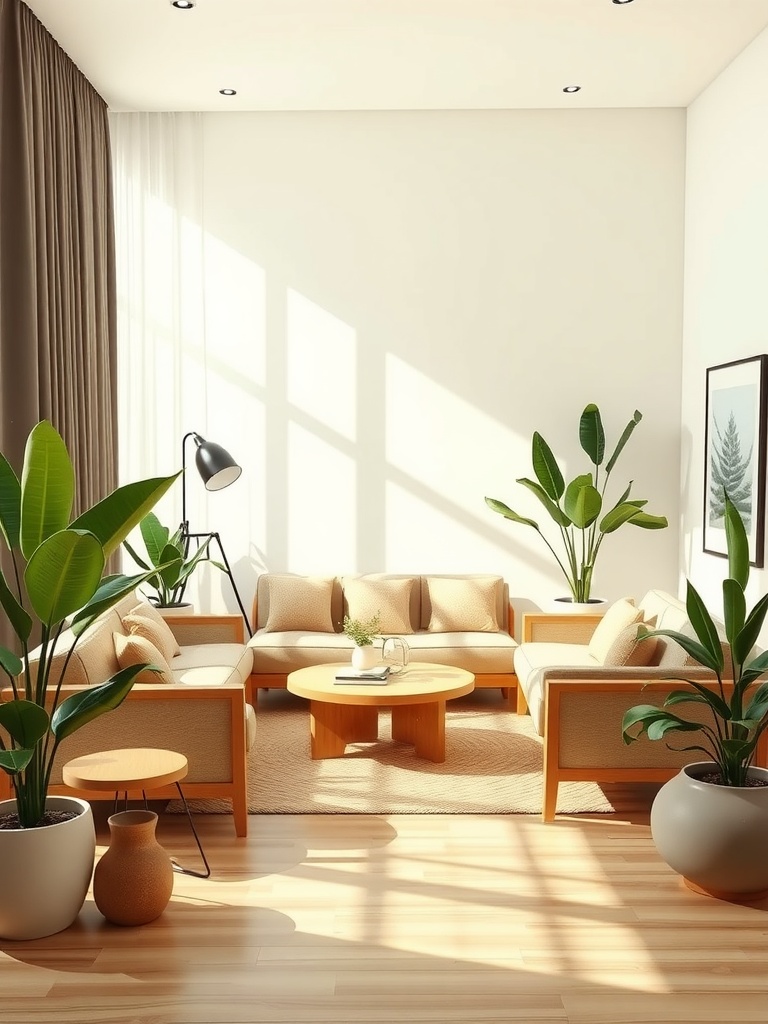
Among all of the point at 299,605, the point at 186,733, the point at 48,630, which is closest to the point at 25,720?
the point at 48,630

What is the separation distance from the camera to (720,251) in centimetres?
607

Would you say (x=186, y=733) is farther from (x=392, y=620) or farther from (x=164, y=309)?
(x=164, y=309)

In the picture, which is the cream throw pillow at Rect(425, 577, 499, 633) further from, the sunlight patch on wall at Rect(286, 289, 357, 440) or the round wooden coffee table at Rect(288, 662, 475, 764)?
the sunlight patch on wall at Rect(286, 289, 357, 440)

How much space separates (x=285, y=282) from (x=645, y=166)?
2.44 m

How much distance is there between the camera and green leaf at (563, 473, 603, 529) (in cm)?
616

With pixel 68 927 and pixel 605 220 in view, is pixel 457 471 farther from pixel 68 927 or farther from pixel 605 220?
pixel 68 927

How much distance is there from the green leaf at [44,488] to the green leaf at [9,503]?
0.12m

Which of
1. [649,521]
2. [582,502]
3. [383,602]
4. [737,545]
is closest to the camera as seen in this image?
[737,545]

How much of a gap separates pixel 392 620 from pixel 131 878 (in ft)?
10.8

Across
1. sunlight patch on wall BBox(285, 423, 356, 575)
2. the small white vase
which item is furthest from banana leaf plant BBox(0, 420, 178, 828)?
sunlight patch on wall BBox(285, 423, 356, 575)

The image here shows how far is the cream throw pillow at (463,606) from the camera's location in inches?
253

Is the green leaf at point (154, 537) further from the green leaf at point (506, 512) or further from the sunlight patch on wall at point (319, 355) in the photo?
the green leaf at point (506, 512)

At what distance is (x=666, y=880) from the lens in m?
3.67

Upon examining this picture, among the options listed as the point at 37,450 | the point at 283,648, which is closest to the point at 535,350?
the point at 283,648
